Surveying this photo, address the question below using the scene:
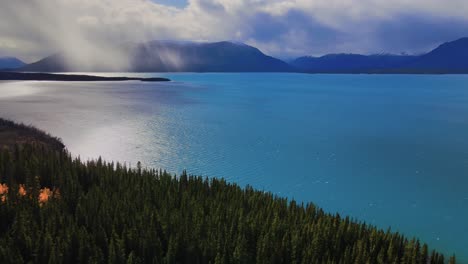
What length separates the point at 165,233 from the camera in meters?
10.4

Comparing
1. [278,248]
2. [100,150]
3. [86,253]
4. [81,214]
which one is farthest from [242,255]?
[100,150]

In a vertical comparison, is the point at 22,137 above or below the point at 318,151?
above

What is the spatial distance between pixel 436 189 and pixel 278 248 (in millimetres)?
18198

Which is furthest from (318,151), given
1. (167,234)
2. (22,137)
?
(167,234)

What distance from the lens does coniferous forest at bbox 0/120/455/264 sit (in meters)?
9.02

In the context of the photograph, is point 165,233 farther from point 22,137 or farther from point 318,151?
point 318,151

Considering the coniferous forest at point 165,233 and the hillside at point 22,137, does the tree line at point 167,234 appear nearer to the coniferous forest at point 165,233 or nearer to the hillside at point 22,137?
the coniferous forest at point 165,233

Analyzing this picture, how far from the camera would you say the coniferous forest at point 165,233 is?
902 cm

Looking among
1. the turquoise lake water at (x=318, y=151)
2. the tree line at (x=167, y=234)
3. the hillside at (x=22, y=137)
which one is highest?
the tree line at (x=167, y=234)

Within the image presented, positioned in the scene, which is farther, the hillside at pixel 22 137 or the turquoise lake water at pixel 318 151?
the hillside at pixel 22 137

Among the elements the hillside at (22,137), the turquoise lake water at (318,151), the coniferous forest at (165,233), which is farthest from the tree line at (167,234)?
the hillside at (22,137)

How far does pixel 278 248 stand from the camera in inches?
384

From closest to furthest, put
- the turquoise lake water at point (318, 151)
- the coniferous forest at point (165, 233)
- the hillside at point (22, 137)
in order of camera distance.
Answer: the coniferous forest at point (165, 233) < the turquoise lake water at point (318, 151) < the hillside at point (22, 137)

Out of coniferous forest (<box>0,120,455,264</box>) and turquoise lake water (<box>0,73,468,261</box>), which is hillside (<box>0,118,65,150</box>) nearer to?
turquoise lake water (<box>0,73,468,261</box>)
